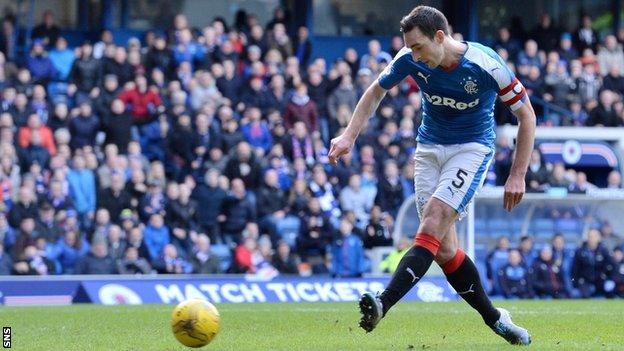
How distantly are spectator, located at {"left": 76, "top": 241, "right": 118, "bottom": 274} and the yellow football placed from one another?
431 inches

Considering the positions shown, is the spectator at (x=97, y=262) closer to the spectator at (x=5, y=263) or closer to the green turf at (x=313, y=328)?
the spectator at (x=5, y=263)

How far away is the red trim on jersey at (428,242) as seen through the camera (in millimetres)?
9062

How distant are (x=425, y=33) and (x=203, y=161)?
514 inches

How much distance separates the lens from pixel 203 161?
853 inches

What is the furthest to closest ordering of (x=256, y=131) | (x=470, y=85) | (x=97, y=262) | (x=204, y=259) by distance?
(x=256, y=131) → (x=204, y=259) → (x=97, y=262) → (x=470, y=85)

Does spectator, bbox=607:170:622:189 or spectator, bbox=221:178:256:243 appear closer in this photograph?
spectator, bbox=221:178:256:243

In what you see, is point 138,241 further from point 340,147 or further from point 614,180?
point 340,147

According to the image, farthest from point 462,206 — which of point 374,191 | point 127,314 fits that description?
point 374,191

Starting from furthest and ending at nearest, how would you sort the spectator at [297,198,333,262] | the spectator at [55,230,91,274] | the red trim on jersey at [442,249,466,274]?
1. the spectator at [297,198,333,262]
2. the spectator at [55,230,91,274]
3. the red trim on jersey at [442,249,466,274]

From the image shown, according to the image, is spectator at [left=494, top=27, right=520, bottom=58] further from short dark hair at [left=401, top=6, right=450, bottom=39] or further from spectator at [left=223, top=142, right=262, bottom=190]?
short dark hair at [left=401, top=6, right=450, bottom=39]

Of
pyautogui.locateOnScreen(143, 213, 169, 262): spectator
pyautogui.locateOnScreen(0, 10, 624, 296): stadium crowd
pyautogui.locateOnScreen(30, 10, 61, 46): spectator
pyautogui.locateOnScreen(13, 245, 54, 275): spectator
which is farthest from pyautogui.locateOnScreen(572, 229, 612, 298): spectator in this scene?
pyautogui.locateOnScreen(30, 10, 61, 46): spectator

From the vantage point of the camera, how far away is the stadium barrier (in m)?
17.7

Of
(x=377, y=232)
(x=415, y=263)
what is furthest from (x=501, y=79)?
(x=377, y=232)

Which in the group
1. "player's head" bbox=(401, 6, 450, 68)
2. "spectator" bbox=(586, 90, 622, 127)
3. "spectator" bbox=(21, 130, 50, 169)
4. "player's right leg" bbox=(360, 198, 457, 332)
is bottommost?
"spectator" bbox=(586, 90, 622, 127)
